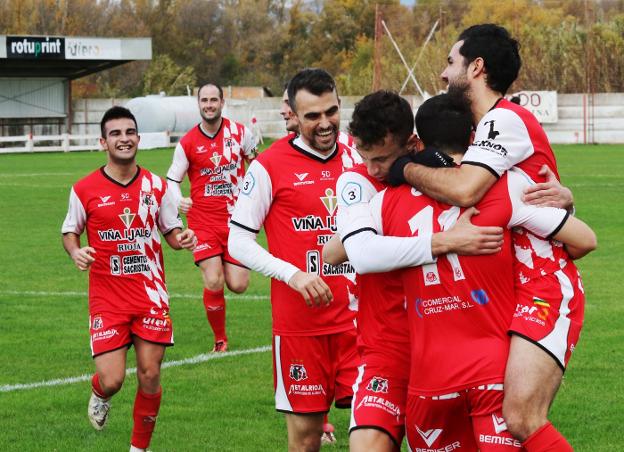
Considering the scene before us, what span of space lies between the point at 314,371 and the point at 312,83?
4.98 feet

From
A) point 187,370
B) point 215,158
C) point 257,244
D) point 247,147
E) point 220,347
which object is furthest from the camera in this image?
point 247,147

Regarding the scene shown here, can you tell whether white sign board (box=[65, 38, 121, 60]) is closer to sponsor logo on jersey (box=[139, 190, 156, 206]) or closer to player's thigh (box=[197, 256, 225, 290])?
player's thigh (box=[197, 256, 225, 290])

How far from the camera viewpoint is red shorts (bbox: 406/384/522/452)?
454 centimetres

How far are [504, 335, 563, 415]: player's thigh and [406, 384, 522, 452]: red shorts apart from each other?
0.05 meters

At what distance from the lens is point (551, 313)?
15.4ft

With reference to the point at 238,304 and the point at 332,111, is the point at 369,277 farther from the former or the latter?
the point at 238,304

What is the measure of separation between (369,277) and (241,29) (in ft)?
311

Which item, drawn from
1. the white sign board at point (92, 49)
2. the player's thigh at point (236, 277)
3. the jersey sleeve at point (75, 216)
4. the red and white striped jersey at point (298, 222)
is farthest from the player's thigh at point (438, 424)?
the white sign board at point (92, 49)

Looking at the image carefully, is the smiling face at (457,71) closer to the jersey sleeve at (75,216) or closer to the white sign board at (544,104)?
the jersey sleeve at (75,216)

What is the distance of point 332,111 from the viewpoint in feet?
21.0

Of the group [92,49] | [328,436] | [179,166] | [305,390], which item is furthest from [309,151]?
[92,49]

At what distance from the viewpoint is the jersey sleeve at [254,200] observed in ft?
21.2

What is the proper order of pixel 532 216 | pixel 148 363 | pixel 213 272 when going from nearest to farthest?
pixel 532 216, pixel 148 363, pixel 213 272

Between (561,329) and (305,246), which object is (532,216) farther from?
(305,246)
